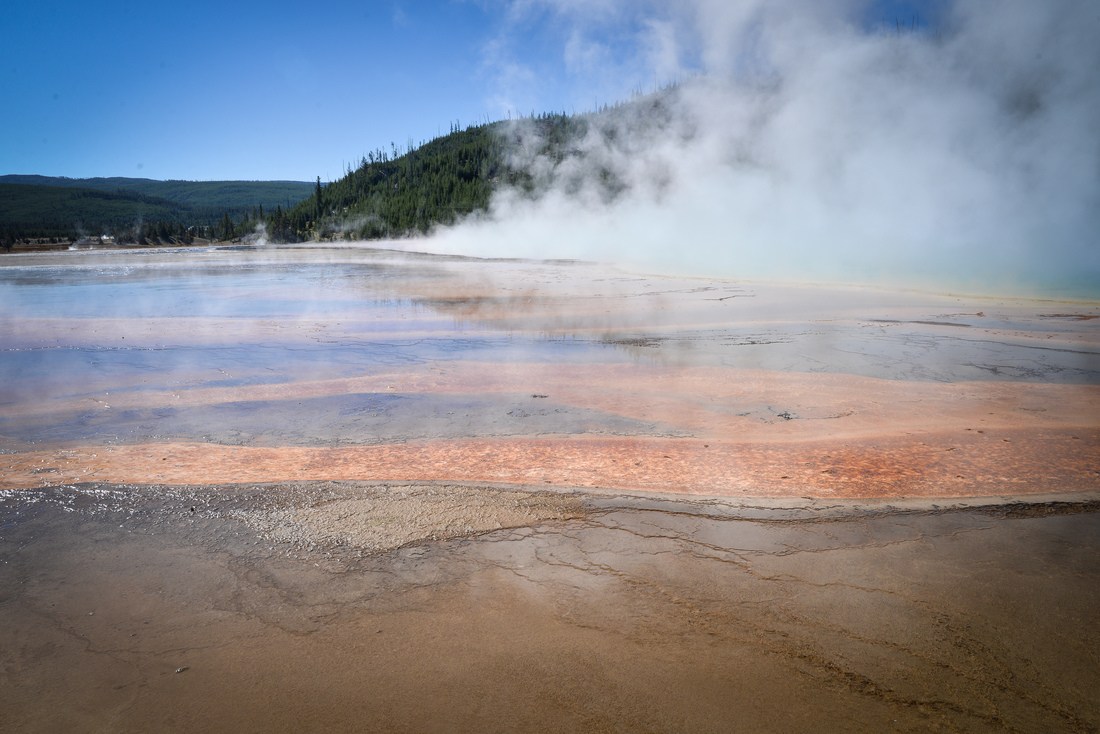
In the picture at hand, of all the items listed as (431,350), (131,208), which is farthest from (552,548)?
(131,208)

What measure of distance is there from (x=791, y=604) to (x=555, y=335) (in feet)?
26.5

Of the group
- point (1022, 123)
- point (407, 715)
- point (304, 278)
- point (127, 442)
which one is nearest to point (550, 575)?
point (407, 715)

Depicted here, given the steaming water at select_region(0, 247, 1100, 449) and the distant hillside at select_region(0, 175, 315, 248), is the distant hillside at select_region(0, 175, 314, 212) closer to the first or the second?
the distant hillside at select_region(0, 175, 315, 248)

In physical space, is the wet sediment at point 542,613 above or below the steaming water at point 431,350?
below

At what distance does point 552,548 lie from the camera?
3.53 m

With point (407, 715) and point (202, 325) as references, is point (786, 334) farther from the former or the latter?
point (202, 325)

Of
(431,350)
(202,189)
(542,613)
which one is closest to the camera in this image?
(542,613)

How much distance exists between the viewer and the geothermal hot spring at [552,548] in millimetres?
2457

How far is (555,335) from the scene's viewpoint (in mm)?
10859

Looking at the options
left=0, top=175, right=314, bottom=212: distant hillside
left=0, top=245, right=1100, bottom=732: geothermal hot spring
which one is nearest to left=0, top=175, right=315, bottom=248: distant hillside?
left=0, top=175, right=314, bottom=212: distant hillside

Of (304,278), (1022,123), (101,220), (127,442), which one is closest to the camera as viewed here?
(127,442)

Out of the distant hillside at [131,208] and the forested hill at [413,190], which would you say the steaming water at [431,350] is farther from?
the distant hillside at [131,208]

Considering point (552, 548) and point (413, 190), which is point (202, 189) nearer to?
point (413, 190)

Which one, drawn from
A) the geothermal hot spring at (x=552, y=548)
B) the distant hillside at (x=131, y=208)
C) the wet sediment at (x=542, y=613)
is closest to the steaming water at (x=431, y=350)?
the geothermal hot spring at (x=552, y=548)
